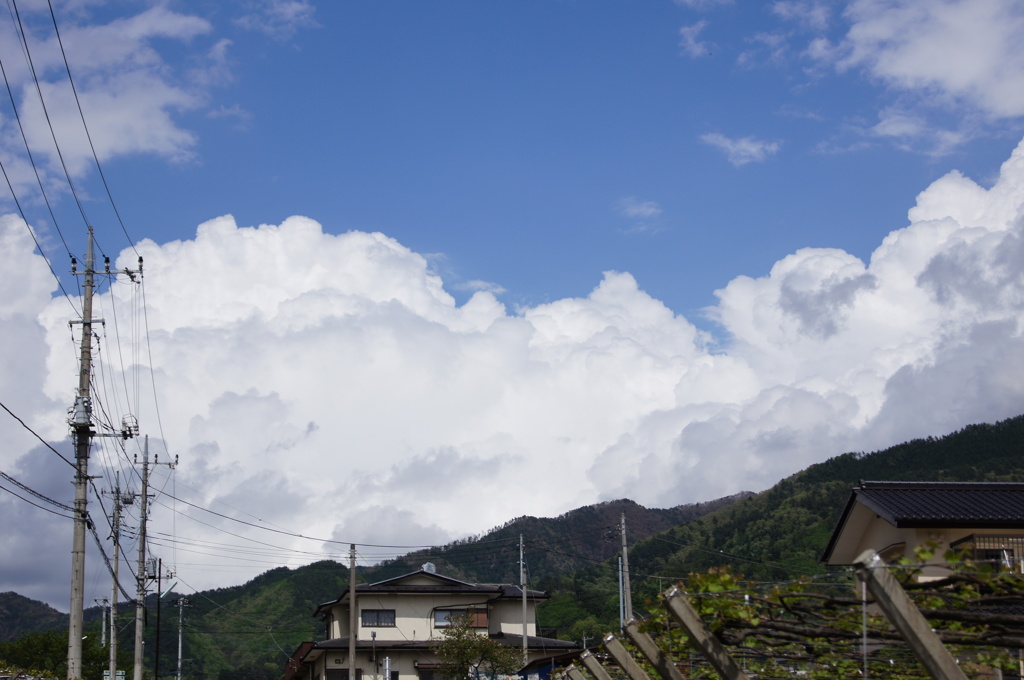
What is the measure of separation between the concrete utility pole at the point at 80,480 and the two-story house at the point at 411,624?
25.2 meters

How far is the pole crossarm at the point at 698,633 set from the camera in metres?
7.75

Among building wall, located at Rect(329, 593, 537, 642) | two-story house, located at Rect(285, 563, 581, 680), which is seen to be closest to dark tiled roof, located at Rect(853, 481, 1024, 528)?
two-story house, located at Rect(285, 563, 581, 680)

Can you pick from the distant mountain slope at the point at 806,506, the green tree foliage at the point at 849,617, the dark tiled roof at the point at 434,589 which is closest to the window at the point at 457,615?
the dark tiled roof at the point at 434,589

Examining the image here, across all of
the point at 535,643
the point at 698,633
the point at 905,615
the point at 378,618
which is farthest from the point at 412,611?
the point at 905,615

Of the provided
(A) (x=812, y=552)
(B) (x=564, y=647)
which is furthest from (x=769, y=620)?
(A) (x=812, y=552)

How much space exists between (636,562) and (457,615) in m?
31.2

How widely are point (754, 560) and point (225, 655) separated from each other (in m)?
47.4

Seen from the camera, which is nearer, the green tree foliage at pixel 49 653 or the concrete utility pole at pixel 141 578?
the concrete utility pole at pixel 141 578

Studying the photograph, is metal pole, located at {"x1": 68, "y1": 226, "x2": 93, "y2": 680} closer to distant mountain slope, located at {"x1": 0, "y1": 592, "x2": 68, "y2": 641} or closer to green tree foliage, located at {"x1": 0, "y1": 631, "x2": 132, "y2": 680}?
green tree foliage, located at {"x1": 0, "y1": 631, "x2": 132, "y2": 680}

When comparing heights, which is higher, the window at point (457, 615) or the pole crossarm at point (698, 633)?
the window at point (457, 615)

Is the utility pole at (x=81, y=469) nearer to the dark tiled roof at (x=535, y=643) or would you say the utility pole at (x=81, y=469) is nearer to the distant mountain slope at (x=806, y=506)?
the dark tiled roof at (x=535, y=643)

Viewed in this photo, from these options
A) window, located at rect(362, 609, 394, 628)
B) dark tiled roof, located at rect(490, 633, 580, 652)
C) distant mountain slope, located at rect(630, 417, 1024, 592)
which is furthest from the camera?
distant mountain slope, located at rect(630, 417, 1024, 592)

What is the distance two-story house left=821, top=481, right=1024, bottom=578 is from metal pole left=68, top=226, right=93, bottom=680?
16670mm

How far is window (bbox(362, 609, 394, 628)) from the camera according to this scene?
47.7 m
